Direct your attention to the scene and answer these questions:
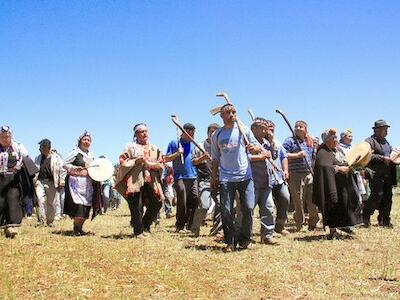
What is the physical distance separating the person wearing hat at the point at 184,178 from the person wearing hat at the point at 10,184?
3085mm

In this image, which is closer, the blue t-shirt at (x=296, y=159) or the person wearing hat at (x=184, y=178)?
the person wearing hat at (x=184, y=178)

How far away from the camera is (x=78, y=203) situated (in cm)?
1052

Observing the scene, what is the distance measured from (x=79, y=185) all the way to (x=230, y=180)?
12.3 ft

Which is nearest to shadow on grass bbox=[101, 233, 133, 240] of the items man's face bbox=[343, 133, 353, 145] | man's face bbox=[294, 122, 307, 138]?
man's face bbox=[294, 122, 307, 138]

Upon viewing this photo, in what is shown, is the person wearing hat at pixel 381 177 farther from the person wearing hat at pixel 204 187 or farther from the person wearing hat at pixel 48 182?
the person wearing hat at pixel 48 182

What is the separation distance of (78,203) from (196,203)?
8.05 feet

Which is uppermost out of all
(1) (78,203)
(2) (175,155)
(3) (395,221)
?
(2) (175,155)

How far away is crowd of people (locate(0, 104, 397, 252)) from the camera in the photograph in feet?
27.5

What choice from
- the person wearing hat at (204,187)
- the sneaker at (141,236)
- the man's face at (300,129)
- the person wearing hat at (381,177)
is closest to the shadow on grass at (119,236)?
the sneaker at (141,236)

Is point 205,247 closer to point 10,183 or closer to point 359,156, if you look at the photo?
point 359,156

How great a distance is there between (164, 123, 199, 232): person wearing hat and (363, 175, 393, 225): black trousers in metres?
3.90

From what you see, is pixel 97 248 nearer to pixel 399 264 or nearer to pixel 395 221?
pixel 399 264

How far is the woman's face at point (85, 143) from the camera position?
10734 millimetres

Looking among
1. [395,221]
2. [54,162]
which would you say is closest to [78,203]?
[54,162]
